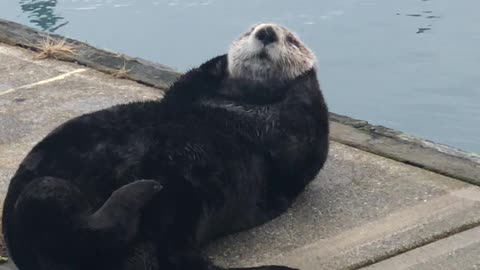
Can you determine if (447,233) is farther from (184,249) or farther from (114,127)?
(114,127)

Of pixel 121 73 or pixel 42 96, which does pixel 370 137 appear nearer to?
pixel 121 73

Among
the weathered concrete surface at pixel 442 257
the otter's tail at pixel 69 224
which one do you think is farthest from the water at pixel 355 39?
the otter's tail at pixel 69 224

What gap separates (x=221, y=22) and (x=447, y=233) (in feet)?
34.4

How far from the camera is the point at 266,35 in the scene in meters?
4.74

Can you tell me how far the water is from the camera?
433 inches

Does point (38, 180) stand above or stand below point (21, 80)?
above

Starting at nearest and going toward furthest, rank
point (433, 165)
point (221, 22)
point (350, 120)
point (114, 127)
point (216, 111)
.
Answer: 1. point (114, 127)
2. point (216, 111)
3. point (433, 165)
4. point (350, 120)
5. point (221, 22)

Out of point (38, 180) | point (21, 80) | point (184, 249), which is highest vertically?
point (38, 180)

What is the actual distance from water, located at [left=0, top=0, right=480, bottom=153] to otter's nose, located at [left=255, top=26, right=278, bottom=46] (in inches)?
225

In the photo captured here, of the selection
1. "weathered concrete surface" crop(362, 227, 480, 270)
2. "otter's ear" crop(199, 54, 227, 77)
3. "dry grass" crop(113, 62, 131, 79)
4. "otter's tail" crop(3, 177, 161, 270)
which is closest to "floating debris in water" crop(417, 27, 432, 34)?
"dry grass" crop(113, 62, 131, 79)

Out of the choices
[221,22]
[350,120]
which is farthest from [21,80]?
[221,22]

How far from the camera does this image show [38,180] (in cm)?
379

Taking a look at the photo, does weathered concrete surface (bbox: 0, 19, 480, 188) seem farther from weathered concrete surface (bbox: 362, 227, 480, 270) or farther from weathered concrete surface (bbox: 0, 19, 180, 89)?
weathered concrete surface (bbox: 362, 227, 480, 270)

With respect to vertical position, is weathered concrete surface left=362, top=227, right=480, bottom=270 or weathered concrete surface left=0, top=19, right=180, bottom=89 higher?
weathered concrete surface left=362, top=227, right=480, bottom=270
